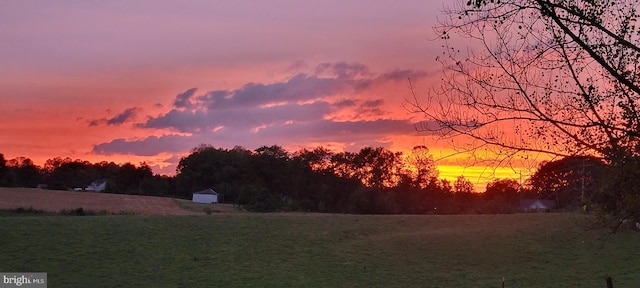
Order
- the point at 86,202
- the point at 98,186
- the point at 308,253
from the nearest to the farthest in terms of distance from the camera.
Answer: the point at 308,253, the point at 86,202, the point at 98,186

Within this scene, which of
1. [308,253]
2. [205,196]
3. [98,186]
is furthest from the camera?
[98,186]

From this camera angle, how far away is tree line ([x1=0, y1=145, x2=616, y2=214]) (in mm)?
72250

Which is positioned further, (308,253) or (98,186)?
(98,186)

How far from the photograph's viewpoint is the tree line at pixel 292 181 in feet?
237

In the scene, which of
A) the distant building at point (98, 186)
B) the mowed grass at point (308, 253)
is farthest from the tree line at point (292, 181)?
the mowed grass at point (308, 253)

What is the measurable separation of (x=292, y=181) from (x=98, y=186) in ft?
92.6

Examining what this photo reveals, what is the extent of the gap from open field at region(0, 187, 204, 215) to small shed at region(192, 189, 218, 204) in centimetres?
488

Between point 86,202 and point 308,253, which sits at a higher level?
point 86,202

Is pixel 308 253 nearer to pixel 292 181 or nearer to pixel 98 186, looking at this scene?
pixel 292 181

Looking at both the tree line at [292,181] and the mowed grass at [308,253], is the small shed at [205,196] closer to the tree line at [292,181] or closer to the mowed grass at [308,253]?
the tree line at [292,181]

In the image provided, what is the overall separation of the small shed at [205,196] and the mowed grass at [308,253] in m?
31.6

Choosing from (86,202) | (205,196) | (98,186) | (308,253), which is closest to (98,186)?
(98,186)

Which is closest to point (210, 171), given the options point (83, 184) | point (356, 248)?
point (83, 184)

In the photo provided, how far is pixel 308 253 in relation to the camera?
1257 inches
